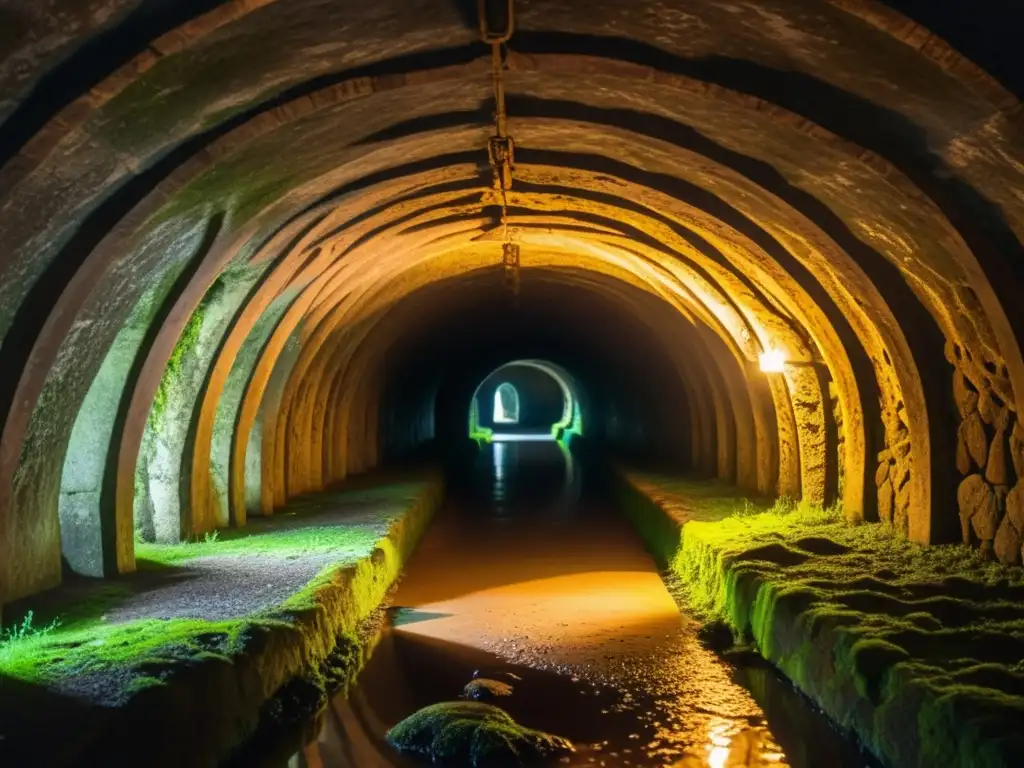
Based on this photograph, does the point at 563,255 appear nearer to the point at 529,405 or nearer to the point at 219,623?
the point at 219,623

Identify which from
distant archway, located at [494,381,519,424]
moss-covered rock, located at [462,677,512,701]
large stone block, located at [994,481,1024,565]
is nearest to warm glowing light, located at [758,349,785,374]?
large stone block, located at [994,481,1024,565]

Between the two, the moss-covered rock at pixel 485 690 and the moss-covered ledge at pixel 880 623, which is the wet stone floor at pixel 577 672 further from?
the moss-covered ledge at pixel 880 623

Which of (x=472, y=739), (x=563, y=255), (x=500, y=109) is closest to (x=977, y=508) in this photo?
(x=472, y=739)

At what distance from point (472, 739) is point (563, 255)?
8.76 m

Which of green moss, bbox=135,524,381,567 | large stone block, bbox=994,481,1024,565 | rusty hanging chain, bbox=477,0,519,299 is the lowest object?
green moss, bbox=135,524,381,567

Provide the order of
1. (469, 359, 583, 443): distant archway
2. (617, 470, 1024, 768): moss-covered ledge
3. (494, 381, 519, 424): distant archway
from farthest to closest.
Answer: (494, 381, 519, 424): distant archway, (469, 359, 583, 443): distant archway, (617, 470, 1024, 768): moss-covered ledge

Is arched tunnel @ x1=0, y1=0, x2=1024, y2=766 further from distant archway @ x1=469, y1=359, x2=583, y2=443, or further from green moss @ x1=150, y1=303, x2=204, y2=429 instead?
distant archway @ x1=469, y1=359, x2=583, y2=443

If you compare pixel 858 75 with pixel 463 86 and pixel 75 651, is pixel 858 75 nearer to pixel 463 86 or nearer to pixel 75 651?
pixel 463 86

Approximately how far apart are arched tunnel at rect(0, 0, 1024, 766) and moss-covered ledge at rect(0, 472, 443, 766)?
6 centimetres

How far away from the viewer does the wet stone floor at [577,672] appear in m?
6.05

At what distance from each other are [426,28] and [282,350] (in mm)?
7090

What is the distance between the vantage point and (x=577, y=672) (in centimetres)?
757

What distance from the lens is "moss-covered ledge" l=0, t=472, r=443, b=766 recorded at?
4723 millimetres

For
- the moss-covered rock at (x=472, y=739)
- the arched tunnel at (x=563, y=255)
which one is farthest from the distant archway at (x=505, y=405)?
the moss-covered rock at (x=472, y=739)
